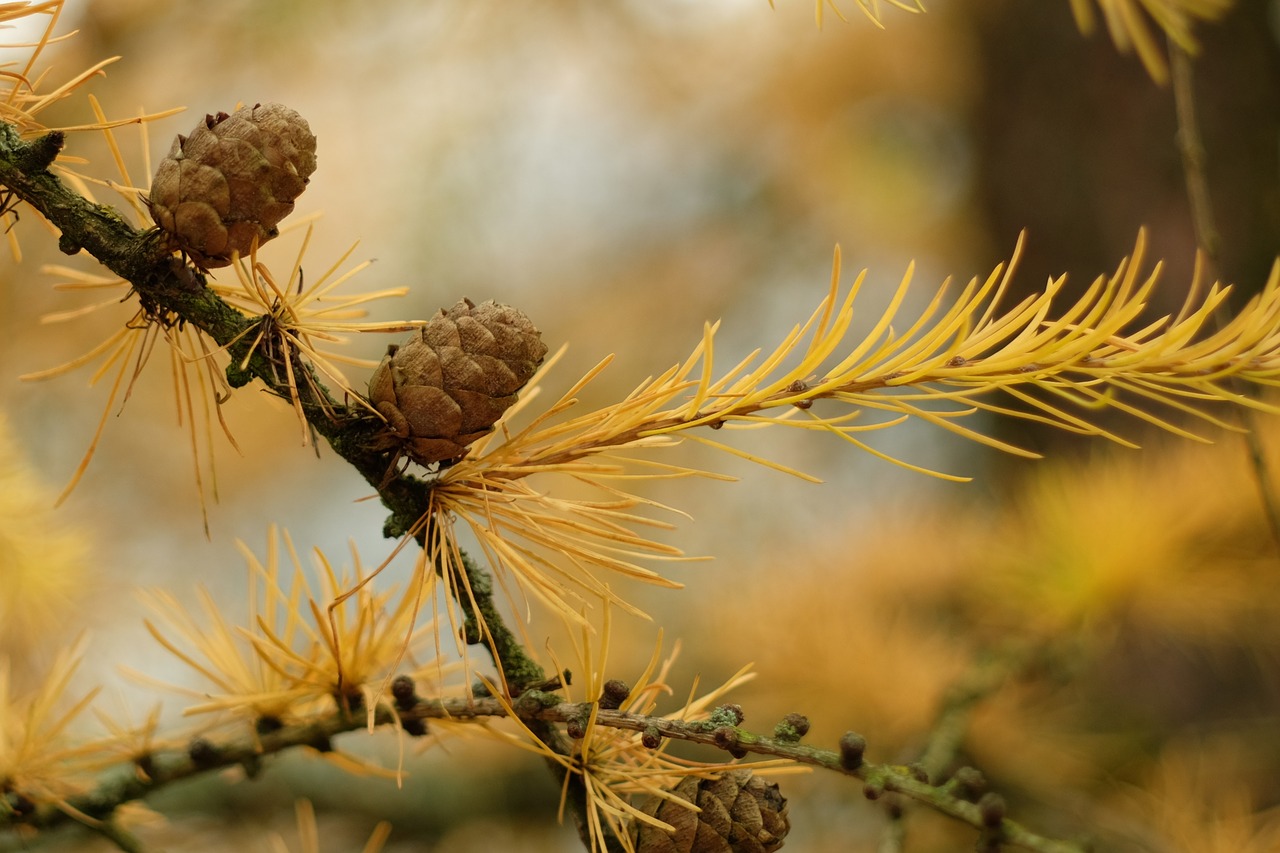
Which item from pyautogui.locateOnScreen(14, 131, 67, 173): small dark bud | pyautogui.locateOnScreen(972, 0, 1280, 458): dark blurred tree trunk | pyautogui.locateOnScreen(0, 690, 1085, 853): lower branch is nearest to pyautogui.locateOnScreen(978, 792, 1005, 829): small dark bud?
pyautogui.locateOnScreen(0, 690, 1085, 853): lower branch

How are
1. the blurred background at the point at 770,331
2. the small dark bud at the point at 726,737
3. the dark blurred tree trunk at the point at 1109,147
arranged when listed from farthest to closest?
the dark blurred tree trunk at the point at 1109,147 → the blurred background at the point at 770,331 → the small dark bud at the point at 726,737

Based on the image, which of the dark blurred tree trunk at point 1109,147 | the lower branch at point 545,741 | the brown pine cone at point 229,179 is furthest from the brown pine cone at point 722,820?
the dark blurred tree trunk at point 1109,147

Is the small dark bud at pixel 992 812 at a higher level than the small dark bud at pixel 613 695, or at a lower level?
lower

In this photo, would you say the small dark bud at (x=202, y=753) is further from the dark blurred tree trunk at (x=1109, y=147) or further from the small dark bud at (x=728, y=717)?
the dark blurred tree trunk at (x=1109, y=147)

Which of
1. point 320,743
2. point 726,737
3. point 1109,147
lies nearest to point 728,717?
point 726,737

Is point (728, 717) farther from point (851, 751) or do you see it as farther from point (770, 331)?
point (770, 331)

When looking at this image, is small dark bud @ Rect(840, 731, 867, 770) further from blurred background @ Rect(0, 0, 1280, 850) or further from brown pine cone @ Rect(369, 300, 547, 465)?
blurred background @ Rect(0, 0, 1280, 850)

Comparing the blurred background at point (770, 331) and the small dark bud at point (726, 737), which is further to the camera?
the blurred background at point (770, 331)
